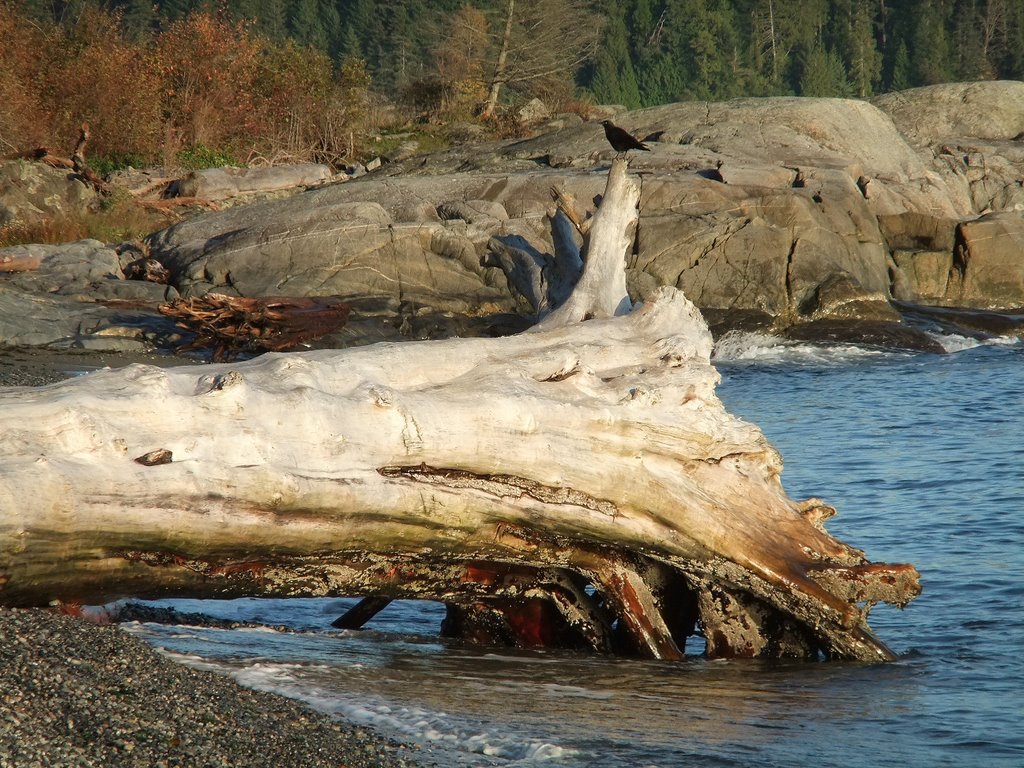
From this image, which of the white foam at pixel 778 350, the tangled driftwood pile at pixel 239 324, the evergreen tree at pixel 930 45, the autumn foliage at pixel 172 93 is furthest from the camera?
the evergreen tree at pixel 930 45

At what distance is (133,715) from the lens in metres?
3.83

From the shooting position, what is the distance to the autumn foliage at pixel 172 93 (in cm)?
2762

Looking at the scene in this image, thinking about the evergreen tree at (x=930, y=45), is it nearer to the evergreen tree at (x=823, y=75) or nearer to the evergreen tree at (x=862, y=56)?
the evergreen tree at (x=862, y=56)

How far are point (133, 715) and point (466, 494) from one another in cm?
183

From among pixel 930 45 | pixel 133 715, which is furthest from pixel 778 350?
pixel 930 45

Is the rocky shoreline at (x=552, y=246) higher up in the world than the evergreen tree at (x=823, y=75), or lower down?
lower down

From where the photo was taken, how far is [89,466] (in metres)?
4.29

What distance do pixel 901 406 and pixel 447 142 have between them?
72.8ft

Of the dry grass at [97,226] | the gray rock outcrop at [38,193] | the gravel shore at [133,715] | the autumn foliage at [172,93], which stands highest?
the autumn foliage at [172,93]

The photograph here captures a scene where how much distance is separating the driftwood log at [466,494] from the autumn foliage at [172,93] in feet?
73.6

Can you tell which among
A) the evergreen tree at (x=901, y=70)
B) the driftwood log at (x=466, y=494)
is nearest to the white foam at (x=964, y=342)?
the driftwood log at (x=466, y=494)

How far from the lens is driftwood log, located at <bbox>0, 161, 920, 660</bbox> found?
4422 mm

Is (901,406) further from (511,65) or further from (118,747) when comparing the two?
(511,65)

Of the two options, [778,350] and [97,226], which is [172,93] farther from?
[778,350]
